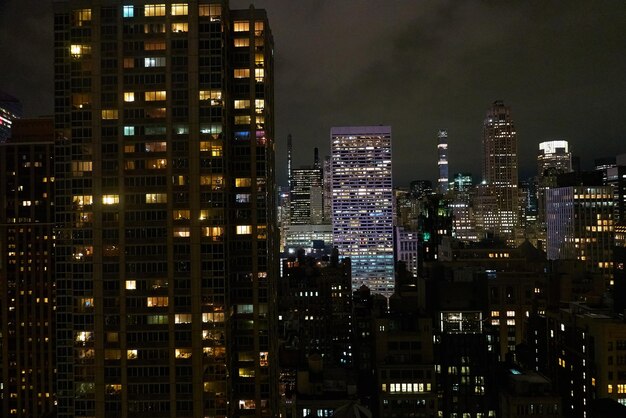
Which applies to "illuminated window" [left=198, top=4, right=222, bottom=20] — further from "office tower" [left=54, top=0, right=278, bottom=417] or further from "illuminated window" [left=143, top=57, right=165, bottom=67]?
"illuminated window" [left=143, top=57, right=165, bottom=67]

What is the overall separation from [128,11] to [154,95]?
45.5 ft

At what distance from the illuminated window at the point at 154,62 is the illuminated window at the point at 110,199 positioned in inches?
840

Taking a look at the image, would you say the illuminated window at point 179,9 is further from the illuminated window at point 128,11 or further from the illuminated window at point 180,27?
the illuminated window at point 128,11

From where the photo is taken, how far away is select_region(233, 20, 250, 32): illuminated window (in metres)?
99.6

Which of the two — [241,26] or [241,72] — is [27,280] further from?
[241,26]

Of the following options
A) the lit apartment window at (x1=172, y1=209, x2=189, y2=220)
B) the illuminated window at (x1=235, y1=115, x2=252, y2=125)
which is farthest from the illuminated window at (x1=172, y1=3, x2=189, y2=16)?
the lit apartment window at (x1=172, y1=209, x2=189, y2=220)

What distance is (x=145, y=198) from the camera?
91.2 m

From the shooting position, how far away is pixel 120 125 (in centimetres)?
9112

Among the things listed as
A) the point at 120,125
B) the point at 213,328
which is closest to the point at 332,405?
the point at 213,328

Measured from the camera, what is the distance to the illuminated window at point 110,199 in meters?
91.1

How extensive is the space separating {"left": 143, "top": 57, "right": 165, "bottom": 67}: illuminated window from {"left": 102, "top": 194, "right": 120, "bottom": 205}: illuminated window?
21.3 metres

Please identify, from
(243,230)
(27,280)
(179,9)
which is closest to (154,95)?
(179,9)

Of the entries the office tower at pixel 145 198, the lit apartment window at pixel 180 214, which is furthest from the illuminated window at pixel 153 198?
the lit apartment window at pixel 180 214

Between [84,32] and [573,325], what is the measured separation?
102 meters
